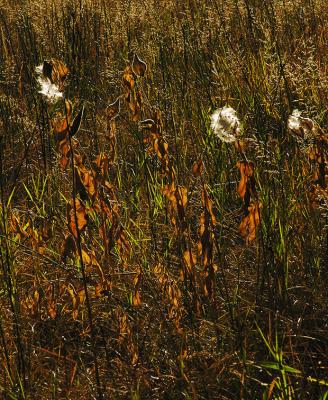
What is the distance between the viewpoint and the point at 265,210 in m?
2.10

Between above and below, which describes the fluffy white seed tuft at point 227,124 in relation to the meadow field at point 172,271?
above

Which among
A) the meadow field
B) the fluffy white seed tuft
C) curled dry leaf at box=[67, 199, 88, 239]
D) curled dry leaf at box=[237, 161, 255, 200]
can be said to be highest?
the fluffy white seed tuft

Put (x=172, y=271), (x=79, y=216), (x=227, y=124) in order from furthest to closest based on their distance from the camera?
(x=172, y=271)
(x=79, y=216)
(x=227, y=124)

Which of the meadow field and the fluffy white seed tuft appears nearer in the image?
the fluffy white seed tuft

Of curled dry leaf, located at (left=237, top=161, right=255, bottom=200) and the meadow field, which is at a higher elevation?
curled dry leaf, located at (left=237, top=161, right=255, bottom=200)

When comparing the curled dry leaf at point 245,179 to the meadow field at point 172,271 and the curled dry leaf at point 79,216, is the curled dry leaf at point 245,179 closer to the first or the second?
the meadow field at point 172,271

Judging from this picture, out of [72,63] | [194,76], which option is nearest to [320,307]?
[194,76]

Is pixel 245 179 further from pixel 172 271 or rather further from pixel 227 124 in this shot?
pixel 172 271

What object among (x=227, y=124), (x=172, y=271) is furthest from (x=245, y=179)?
(x=172, y=271)

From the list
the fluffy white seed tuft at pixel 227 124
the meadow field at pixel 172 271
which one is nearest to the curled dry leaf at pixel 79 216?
the meadow field at pixel 172 271

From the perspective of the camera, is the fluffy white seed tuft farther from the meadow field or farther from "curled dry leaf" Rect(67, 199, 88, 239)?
"curled dry leaf" Rect(67, 199, 88, 239)

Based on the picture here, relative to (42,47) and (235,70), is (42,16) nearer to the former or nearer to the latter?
(42,47)

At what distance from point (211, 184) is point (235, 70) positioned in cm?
88

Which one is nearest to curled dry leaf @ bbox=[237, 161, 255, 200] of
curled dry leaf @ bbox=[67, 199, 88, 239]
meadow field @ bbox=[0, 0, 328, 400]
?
meadow field @ bbox=[0, 0, 328, 400]
